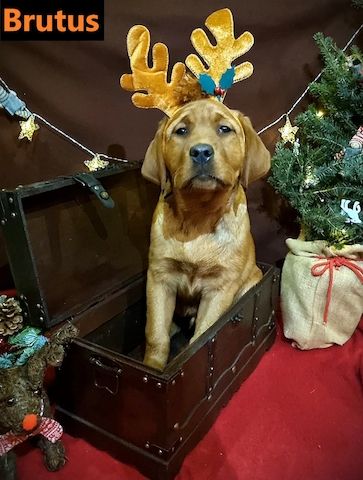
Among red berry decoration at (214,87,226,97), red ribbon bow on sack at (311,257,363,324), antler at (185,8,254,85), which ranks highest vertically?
antler at (185,8,254,85)

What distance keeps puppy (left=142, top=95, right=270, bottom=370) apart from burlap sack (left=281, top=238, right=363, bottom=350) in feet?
0.83

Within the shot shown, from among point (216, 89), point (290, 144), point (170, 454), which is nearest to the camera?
point (170, 454)

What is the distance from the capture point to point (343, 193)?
64.7 inches

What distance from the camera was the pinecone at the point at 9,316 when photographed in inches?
53.7

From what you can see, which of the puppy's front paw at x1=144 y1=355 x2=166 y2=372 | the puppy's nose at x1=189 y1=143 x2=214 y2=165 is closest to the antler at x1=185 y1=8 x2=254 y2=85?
the puppy's nose at x1=189 y1=143 x2=214 y2=165

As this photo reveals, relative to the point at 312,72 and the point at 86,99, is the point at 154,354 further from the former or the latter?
the point at 312,72

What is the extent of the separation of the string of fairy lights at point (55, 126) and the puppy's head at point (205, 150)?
0.55 metres

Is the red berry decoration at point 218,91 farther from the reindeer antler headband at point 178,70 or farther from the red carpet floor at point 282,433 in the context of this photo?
the red carpet floor at point 282,433

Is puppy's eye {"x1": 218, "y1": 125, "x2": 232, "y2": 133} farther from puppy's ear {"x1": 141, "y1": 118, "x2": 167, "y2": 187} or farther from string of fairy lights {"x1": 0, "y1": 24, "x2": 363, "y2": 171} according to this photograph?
string of fairy lights {"x1": 0, "y1": 24, "x2": 363, "y2": 171}

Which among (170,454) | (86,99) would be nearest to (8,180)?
(86,99)

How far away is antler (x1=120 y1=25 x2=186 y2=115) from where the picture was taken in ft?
4.57

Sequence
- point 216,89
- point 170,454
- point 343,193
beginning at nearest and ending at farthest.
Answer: point 170,454, point 216,89, point 343,193

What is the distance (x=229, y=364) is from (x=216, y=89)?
2.82 feet

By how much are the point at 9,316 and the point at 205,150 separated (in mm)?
779
